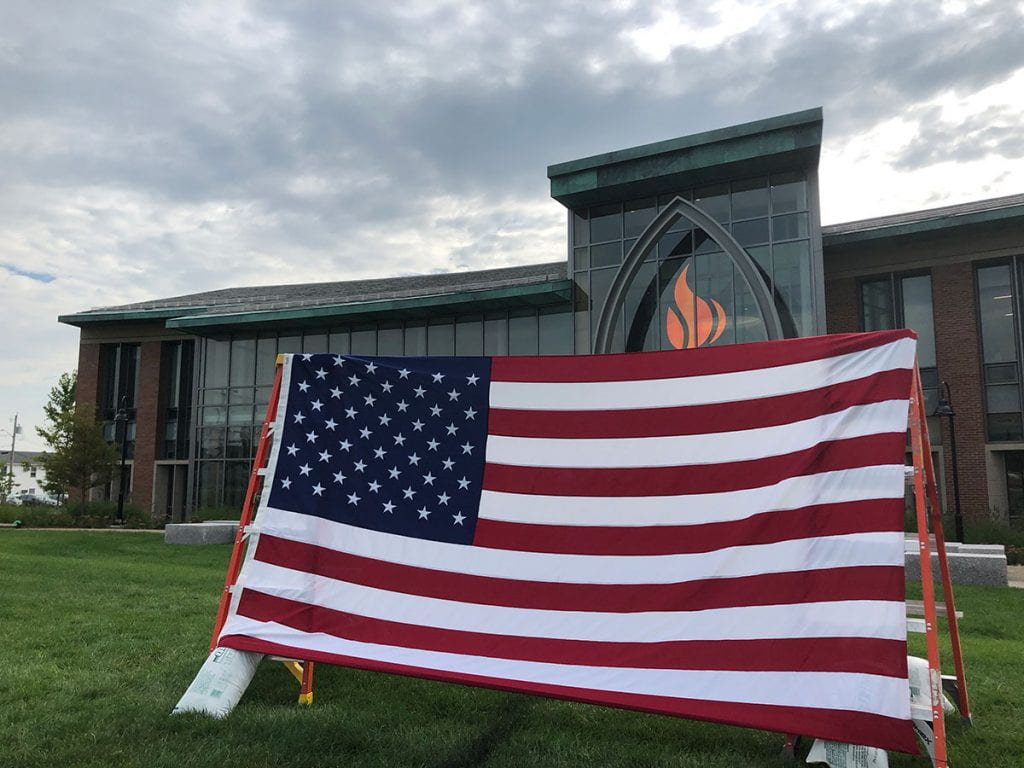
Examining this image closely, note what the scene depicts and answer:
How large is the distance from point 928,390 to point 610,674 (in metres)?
25.0

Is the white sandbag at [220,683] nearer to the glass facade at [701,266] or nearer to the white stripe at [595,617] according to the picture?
the white stripe at [595,617]

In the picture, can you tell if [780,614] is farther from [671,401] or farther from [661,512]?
[671,401]

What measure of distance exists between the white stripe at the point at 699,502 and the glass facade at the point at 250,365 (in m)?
24.3

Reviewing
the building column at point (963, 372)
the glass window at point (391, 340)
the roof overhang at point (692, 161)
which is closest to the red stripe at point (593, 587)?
the roof overhang at point (692, 161)

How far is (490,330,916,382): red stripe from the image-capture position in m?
4.73

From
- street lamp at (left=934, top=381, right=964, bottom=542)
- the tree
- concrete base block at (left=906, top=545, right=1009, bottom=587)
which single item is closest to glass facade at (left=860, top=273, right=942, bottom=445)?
street lamp at (left=934, top=381, right=964, bottom=542)

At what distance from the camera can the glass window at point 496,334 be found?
96.5 feet

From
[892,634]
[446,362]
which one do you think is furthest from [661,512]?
[446,362]

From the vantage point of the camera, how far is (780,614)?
439 centimetres

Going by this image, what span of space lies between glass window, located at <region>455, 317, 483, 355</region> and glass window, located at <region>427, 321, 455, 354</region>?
0.23m

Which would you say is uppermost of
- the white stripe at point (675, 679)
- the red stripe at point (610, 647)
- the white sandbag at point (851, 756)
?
the red stripe at point (610, 647)

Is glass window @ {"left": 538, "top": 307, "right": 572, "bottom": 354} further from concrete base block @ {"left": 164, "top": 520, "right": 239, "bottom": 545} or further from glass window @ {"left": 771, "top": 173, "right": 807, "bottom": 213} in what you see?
concrete base block @ {"left": 164, "top": 520, "right": 239, "bottom": 545}

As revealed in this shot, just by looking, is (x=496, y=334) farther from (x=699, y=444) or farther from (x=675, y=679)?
(x=675, y=679)

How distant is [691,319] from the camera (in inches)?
1001
